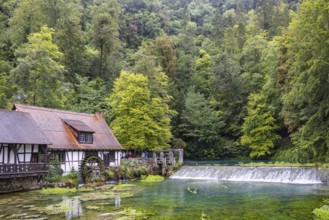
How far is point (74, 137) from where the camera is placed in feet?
112

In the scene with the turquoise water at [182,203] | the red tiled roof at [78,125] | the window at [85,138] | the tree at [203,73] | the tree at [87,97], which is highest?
the tree at [203,73]

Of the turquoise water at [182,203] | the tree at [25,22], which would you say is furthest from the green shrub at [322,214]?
the tree at [25,22]

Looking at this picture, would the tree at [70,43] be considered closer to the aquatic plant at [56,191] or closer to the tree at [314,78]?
the aquatic plant at [56,191]

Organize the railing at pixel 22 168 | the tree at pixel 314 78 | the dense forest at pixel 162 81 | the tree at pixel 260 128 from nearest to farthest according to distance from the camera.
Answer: the tree at pixel 314 78, the railing at pixel 22 168, the dense forest at pixel 162 81, the tree at pixel 260 128

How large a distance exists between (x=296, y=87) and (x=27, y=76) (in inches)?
1201

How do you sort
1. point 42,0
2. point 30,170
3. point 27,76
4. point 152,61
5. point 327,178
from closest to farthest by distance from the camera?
1. point 30,170
2. point 327,178
3. point 27,76
4. point 152,61
5. point 42,0

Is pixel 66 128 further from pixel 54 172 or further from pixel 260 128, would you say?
pixel 260 128

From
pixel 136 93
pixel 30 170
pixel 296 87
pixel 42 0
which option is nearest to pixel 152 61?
pixel 136 93

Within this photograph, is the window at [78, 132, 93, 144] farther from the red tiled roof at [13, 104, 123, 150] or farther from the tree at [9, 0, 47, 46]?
the tree at [9, 0, 47, 46]

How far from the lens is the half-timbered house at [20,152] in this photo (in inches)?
1019

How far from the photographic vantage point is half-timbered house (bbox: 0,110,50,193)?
2588 cm

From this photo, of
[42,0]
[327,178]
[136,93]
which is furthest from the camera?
[42,0]

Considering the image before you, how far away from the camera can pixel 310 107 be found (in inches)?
769

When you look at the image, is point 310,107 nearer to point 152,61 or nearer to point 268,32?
point 152,61
